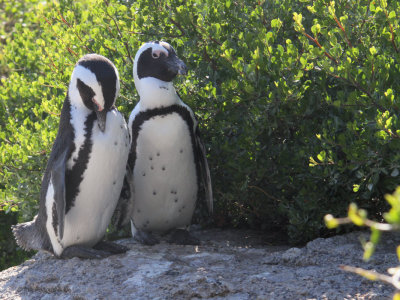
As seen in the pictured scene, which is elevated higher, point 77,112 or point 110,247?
point 77,112

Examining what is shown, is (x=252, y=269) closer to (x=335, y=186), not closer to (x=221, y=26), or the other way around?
(x=335, y=186)

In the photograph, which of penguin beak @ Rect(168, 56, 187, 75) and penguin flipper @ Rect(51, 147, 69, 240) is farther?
penguin beak @ Rect(168, 56, 187, 75)

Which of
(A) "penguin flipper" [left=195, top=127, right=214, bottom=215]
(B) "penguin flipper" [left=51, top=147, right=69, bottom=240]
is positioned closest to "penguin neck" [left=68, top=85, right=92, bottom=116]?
(B) "penguin flipper" [left=51, top=147, right=69, bottom=240]

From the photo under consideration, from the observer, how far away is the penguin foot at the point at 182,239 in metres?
3.60

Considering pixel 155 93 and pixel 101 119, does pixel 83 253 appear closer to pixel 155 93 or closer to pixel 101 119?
pixel 101 119

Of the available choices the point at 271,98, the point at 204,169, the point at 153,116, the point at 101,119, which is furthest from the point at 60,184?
the point at 271,98

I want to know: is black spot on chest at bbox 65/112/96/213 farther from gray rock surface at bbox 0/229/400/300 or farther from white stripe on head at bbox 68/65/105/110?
gray rock surface at bbox 0/229/400/300

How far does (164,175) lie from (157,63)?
602 millimetres

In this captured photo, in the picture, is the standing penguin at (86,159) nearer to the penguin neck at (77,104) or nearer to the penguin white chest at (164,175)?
the penguin neck at (77,104)

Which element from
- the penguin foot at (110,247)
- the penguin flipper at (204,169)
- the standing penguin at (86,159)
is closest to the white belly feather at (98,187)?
the standing penguin at (86,159)

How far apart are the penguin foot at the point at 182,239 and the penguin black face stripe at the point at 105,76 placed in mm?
931

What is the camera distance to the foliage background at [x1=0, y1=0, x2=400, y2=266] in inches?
116

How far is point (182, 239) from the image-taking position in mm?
3600

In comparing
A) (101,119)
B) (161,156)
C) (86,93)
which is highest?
(86,93)
